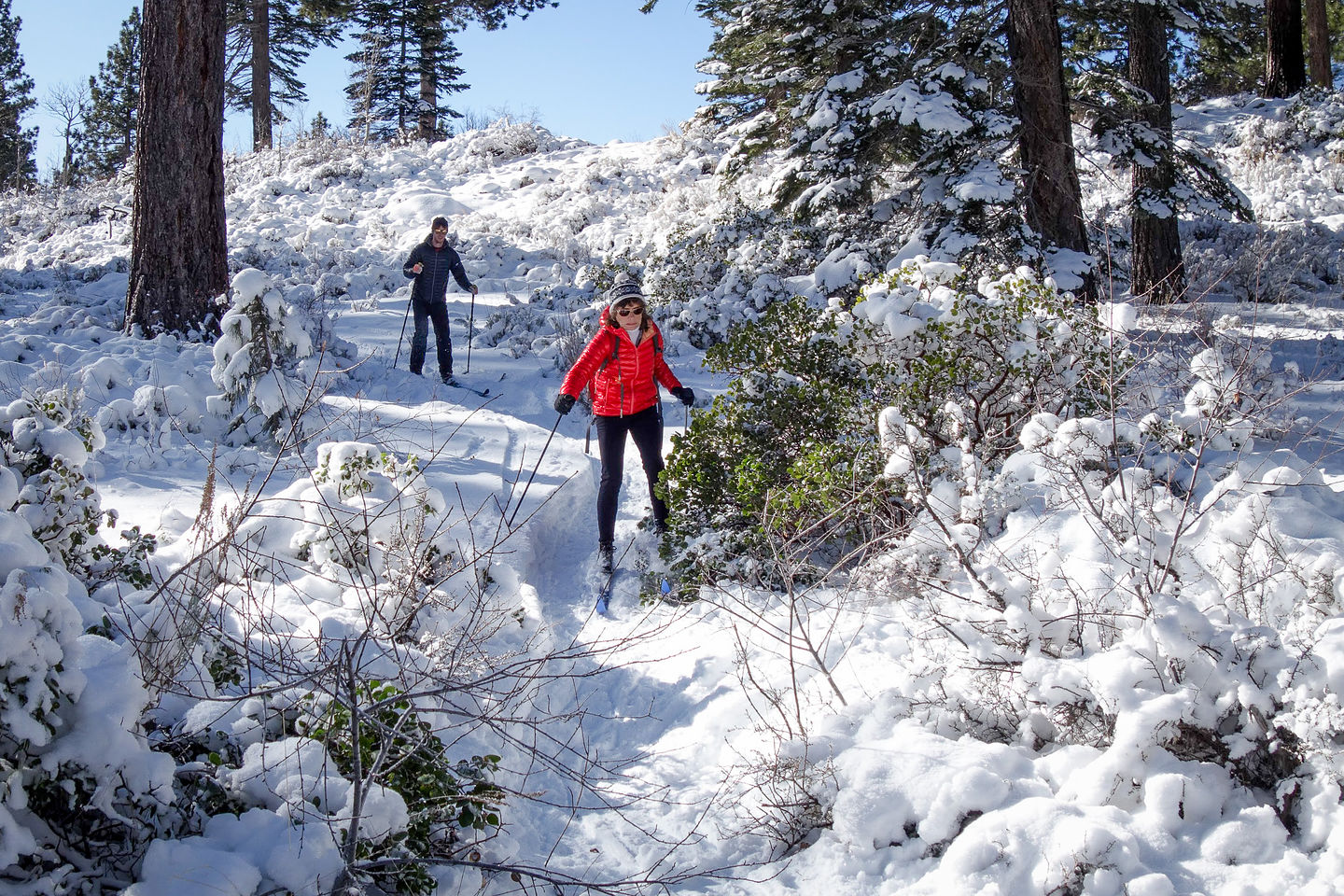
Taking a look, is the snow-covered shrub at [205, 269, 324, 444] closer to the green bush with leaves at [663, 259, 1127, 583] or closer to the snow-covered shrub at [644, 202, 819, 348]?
the green bush with leaves at [663, 259, 1127, 583]

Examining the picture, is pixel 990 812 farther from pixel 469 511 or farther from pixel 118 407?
pixel 118 407

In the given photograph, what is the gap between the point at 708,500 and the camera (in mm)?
5535

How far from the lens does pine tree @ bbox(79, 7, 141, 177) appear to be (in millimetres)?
30734

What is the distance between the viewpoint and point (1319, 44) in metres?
17.3

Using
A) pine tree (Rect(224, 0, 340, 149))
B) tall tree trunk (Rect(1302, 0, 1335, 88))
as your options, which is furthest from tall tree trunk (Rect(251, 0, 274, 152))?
tall tree trunk (Rect(1302, 0, 1335, 88))

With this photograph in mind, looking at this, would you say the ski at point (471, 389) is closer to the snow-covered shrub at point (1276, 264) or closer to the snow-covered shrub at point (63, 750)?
the snow-covered shrub at point (63, 750)

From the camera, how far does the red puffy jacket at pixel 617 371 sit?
17.8 ft

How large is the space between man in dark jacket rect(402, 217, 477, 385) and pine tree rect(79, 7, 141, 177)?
92.0 feet

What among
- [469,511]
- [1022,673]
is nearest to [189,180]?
[469,511]

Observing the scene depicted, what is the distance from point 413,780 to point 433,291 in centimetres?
706

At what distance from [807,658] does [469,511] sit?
265 cm

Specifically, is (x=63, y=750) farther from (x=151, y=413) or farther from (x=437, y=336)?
(x=437, y=336)

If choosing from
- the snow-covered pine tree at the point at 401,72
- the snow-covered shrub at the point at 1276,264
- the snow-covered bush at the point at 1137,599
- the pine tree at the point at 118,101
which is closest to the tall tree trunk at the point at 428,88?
the snow-covered pine tree at the point at 401,72

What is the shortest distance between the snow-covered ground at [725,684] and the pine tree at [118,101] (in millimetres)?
31364
